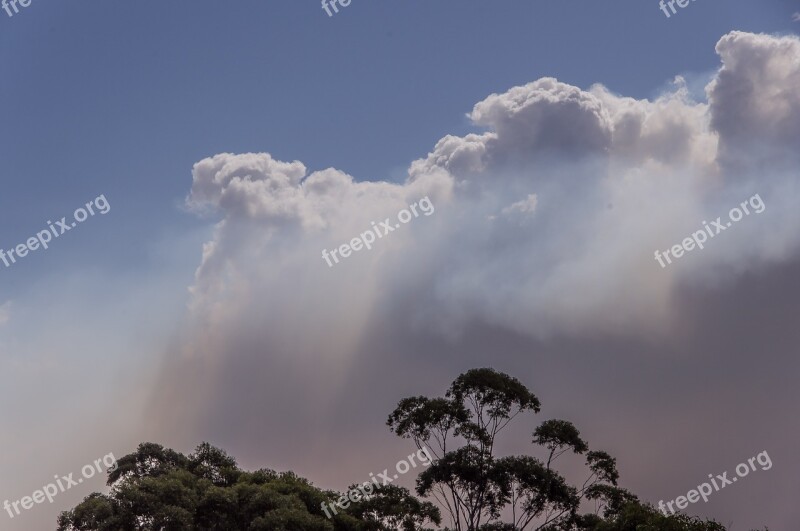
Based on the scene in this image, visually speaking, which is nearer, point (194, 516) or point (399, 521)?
point (399, 521)

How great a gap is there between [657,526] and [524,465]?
13.6 m

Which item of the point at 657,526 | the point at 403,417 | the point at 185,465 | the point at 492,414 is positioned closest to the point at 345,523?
the point at 403,417

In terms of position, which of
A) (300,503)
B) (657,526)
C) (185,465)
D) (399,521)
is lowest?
(657,526)

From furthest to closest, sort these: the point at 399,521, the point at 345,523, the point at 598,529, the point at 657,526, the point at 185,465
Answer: the point at 185,465 → the point at 345,523 → the point at 399,521 → the point at 598,529 → the point at 657,526

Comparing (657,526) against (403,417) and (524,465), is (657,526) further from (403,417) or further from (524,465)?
(403,417)

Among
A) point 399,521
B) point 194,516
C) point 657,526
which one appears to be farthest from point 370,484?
point 657,526

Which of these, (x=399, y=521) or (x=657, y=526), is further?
(x=399, y=521)

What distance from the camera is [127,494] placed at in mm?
52094

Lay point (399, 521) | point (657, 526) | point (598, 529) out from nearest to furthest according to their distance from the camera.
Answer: point (657, 526)
point (598, 529)
point (399, 521)

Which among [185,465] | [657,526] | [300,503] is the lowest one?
[657,526]

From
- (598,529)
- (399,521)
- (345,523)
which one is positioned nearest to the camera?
(598,529)

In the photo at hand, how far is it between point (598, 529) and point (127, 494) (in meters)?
28.8

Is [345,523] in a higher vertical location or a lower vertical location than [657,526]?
higher

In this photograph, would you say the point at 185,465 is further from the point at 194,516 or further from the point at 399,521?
the point at 399,521
